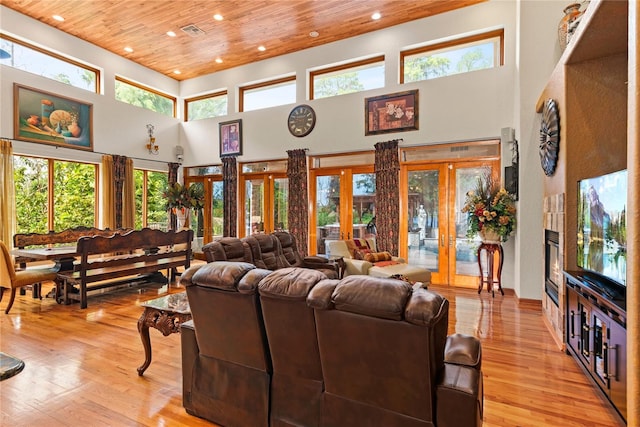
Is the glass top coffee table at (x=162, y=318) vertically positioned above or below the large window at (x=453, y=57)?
below

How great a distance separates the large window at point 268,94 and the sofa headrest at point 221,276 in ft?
20.9

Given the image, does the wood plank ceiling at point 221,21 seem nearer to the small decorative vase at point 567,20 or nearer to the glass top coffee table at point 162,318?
the small decorative vase at point 567,20

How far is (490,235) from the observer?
5250 mm

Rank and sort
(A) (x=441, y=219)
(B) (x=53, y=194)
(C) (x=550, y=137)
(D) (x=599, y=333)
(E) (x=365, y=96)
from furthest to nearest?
(B) (x=53, y=194), (E) (x=365, y=96), (A) (x=441, y=219), (C) (x=550, y=137), (D) (x=599, y=333)

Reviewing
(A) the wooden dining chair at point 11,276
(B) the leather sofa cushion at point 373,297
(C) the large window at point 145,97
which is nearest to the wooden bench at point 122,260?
(A) the wooden dining chair at point 11,276

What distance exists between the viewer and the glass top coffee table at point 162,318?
103 inches

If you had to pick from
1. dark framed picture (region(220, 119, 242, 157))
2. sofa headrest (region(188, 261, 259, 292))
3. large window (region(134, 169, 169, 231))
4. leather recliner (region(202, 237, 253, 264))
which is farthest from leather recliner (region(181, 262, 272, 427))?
large window (region(134, 169, 169, 231))

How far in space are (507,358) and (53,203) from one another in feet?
26.6

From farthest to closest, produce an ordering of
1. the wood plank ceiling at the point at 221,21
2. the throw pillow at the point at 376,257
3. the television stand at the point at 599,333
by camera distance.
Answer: the wood plank ceiling at the point at 221,21 < the throw pillow at the point at 376,257 < the television stand at the point at 599,333

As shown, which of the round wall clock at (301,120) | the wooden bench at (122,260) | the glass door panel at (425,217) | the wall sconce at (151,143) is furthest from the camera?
the wall sconce at (151,143)

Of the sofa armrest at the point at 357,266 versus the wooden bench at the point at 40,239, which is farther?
the wooden bench at the point at 40,239

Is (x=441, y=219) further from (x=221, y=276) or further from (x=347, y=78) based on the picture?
(x=221, y=276)

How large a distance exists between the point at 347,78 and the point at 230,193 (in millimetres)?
3850

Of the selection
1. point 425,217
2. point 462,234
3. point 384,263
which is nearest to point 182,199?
point 384,263
